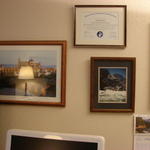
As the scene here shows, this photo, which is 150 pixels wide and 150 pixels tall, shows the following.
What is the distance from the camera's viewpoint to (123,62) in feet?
4.34

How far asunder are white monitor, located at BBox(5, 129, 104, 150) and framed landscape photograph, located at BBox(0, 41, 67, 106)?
42 centimetres

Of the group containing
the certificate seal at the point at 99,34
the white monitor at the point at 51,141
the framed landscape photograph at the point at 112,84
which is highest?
the certificate seal at the point at 99,34

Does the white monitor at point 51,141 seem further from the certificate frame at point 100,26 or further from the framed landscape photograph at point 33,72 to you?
the certificate frame at point 100,26

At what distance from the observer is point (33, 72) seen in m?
1.38

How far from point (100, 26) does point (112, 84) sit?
0.39 meters

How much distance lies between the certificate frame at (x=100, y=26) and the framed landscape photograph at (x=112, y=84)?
0.37ft

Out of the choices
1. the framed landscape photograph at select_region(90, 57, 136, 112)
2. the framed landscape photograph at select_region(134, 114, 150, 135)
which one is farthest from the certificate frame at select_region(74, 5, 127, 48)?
the framed landscape photograph at select_region(134, 114, 150, 135)

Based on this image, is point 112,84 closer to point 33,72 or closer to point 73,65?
point 73,65

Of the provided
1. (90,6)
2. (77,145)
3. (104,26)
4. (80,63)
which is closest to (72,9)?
(90,6)

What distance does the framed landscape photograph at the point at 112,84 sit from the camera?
1.32 meters

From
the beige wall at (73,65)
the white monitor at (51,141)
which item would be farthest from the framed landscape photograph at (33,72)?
the white monitor at (51,141)

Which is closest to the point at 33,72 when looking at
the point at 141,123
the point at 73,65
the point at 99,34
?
the point at 73,65

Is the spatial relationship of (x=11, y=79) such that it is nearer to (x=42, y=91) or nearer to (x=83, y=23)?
(x=42, y=91)

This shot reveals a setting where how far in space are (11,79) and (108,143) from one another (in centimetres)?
79
